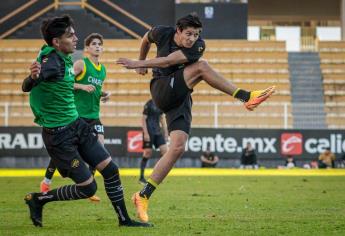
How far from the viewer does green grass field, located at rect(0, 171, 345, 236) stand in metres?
7.95

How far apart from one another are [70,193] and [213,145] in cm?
2077

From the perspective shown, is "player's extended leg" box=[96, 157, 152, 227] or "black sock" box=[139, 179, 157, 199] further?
"black sock" box=[139, 179, 157, 199]

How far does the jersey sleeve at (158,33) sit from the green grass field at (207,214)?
2.04 metres

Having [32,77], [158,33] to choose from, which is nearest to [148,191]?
[158,33]

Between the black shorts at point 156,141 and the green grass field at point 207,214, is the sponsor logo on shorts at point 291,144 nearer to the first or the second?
the black shorts at point 156,141

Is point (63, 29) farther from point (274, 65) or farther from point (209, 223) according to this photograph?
point (274, 65)

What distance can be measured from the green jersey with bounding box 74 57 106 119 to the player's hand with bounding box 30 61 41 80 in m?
4.93

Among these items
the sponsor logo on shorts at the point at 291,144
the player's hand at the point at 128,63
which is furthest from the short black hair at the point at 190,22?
the sponsor logo on shorts at the point at 291,144

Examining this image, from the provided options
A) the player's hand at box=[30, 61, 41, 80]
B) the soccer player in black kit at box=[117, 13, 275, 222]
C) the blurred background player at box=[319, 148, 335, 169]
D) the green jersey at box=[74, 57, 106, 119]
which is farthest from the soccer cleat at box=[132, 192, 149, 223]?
the blurred background player at box=[319, 148, 335, 169]

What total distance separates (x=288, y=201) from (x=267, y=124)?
18.0m

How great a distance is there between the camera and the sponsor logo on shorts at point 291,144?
2916 cm

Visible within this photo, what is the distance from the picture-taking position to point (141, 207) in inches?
347

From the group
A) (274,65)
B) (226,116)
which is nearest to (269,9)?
(274,65)

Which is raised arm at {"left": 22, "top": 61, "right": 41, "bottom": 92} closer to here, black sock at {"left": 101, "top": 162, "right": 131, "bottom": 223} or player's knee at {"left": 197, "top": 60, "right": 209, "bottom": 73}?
black sock at {"left": 101, "top": 162, "right": 131, "bottom": 223}
